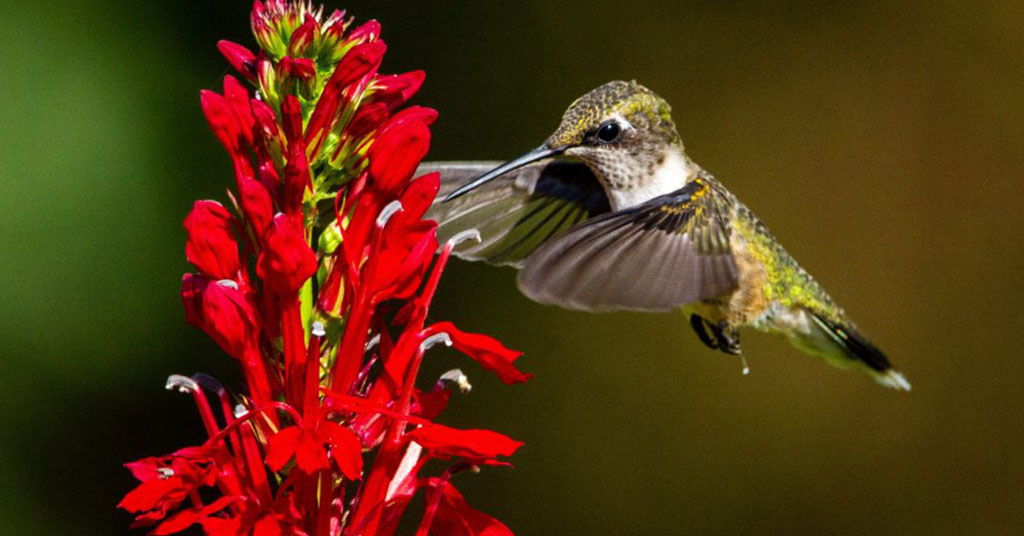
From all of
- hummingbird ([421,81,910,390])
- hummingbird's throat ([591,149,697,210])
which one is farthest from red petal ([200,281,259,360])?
hummingbird's throat ([591,149,697,210])

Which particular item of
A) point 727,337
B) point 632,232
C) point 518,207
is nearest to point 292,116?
point 632,232

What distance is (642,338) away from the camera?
3445mm

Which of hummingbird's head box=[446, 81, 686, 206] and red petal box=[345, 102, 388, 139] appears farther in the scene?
hummingbird's head box=[446, 81, 686, 206]

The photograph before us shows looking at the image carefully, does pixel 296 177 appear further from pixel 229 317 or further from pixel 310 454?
pixel 310 454

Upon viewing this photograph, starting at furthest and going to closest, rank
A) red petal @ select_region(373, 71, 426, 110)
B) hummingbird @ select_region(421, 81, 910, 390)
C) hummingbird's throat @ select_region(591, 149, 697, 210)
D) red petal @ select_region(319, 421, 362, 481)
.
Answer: hummingbird's throat @ select_region(591, 149, 697, 210), hummingbird @ select_region(421, 81, 910, 390), red petal @ select_region(373, 71, 426, 110), red petal @ select_region(319, 421, 362, 481)

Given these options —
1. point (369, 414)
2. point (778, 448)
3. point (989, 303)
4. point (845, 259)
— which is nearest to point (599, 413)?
point (778, 448)

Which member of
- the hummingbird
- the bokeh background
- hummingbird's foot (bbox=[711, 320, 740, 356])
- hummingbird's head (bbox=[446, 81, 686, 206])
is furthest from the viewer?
the bokeh background

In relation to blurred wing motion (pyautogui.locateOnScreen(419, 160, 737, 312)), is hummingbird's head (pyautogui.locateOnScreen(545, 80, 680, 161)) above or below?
above

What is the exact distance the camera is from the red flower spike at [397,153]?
1114 millimetres

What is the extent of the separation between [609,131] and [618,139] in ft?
0.09

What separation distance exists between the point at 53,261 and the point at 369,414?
5.24 ft

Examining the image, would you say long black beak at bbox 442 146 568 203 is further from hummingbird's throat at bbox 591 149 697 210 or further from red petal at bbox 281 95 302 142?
red petal at bbox 281 95 302 142

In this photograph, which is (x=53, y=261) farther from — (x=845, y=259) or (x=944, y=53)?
(x=944, y=53)

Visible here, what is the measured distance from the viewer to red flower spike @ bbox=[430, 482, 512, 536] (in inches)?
Answer: 44.4
